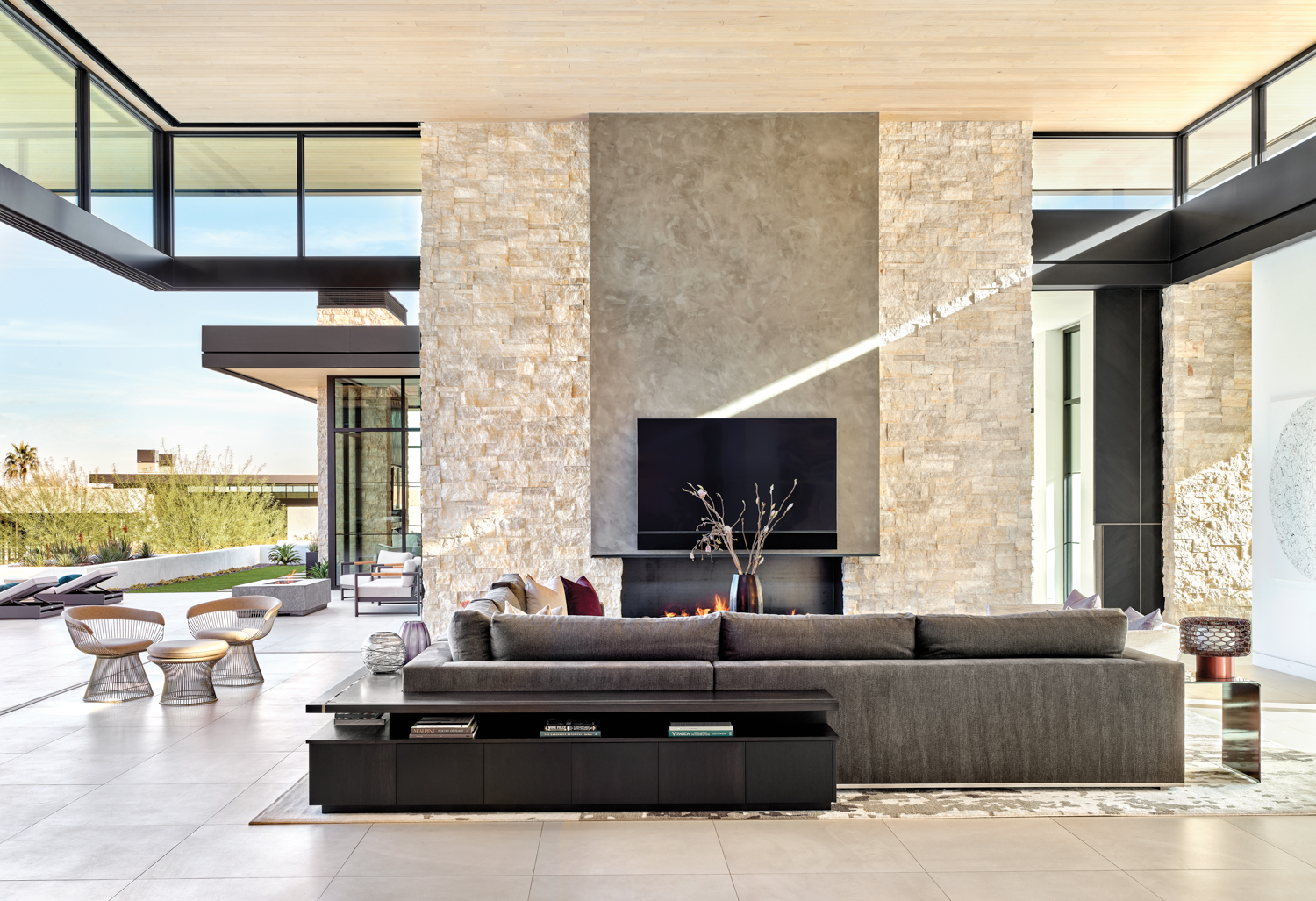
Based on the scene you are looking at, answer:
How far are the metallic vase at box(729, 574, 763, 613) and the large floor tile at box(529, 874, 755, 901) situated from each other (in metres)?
2.66

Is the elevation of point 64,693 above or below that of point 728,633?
below

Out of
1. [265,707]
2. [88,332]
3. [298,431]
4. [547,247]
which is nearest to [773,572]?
[547,247]

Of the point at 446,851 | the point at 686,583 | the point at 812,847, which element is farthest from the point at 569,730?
the point at 686,583

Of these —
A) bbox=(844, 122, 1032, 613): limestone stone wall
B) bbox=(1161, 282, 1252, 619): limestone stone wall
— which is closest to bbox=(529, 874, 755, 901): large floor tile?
bbox=(844, 122, 1032, 613): limestone stone wall

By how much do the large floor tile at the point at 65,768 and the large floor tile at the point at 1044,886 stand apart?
3649 mm

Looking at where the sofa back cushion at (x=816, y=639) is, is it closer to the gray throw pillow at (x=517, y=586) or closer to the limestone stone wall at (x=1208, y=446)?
the gray throw pillow at (x=517, y=586)

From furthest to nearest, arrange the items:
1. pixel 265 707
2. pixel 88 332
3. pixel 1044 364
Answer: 1. pixel 88 332
2. pixel 1044 364
3. pixel 265 707

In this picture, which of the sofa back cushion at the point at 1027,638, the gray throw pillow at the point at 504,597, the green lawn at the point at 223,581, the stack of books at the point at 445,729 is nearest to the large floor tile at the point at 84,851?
the stack of books at the point at 445,729

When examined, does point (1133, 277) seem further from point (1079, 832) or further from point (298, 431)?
point (298, 431)

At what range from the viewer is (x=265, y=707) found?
5.20m

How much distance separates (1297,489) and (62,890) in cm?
755

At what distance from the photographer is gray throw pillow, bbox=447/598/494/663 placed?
11.8ft

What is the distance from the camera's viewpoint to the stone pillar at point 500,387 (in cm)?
725

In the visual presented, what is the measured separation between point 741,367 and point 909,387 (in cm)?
153
